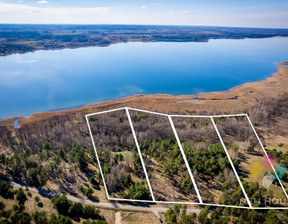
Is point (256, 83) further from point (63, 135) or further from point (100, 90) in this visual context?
point (63, 135)

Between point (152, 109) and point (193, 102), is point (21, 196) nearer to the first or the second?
point (152, 109)

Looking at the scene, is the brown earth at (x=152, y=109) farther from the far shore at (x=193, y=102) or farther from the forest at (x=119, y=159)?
the forest at (x=119, y=159)

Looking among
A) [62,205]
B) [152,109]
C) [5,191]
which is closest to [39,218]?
[62,205]

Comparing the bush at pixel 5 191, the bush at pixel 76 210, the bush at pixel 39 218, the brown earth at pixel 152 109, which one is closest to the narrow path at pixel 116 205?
the brown earth at pixel 152 109

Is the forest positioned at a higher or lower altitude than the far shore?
lower

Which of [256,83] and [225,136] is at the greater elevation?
[256,83]

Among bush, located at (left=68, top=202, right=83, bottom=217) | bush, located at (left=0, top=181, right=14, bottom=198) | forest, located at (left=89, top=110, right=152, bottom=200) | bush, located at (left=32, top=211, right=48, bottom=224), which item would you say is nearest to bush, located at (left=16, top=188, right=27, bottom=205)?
bush, located at (left=0, top=181, right=14, bottom=198)

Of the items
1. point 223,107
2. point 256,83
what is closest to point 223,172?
point 223,107

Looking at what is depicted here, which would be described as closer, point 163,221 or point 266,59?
point 163,221

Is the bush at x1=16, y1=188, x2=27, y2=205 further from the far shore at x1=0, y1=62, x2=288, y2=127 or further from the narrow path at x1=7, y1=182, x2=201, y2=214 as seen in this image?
the far shore at x1=0, y1=62, x2=288, y2=127

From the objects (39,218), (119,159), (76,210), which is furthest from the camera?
(119,159)

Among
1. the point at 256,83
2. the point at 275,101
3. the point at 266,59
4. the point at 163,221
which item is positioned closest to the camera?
the point at 163,221
